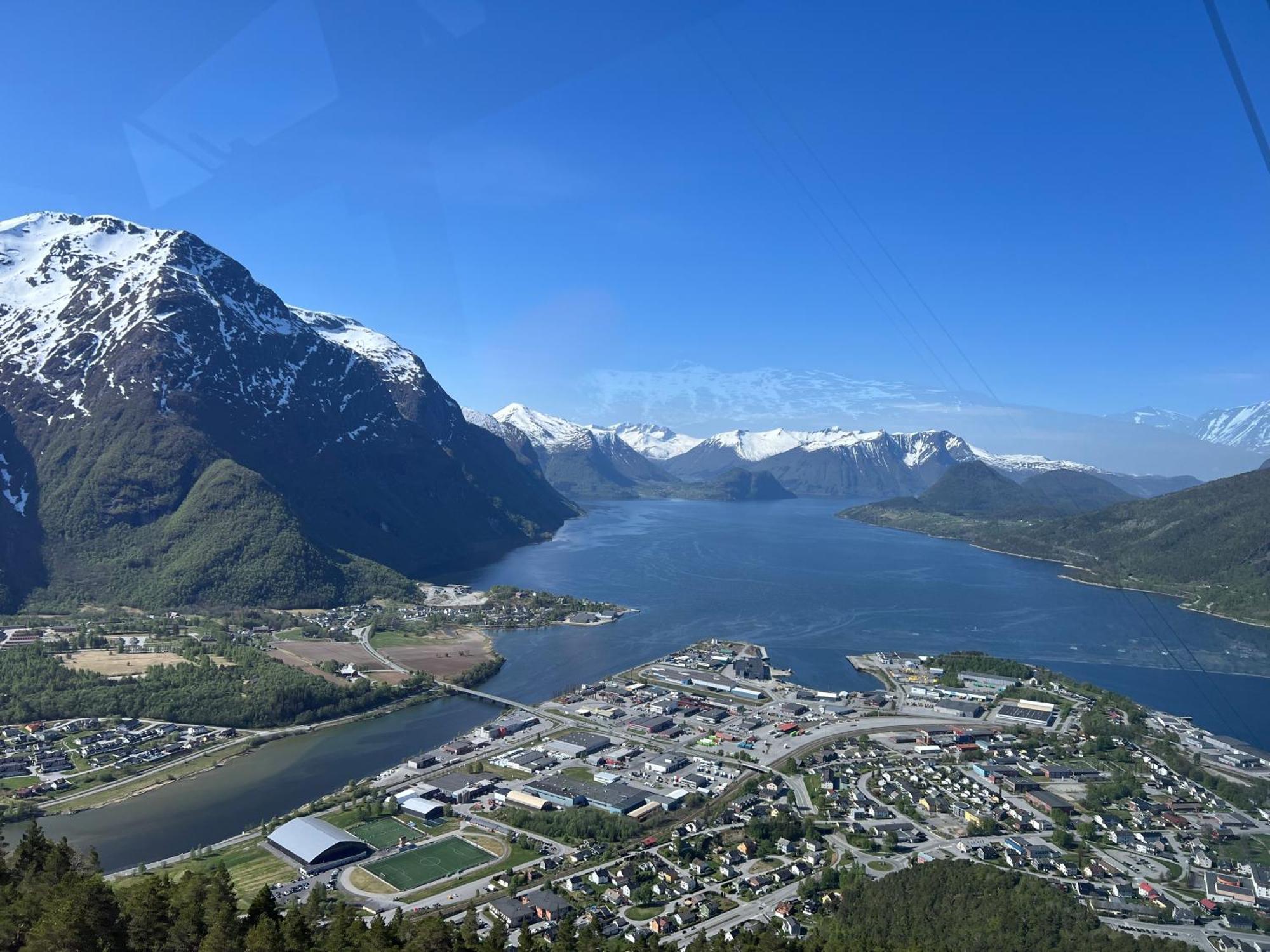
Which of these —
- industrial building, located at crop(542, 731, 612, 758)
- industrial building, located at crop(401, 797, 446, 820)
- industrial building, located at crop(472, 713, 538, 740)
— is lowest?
industrial building, located at crop(401, 797, 446, 820)

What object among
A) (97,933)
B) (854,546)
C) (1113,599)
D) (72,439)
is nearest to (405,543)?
(72,439)

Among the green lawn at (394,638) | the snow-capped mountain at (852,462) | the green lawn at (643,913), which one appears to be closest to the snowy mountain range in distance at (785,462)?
the snow-capped mountain at (852,462)

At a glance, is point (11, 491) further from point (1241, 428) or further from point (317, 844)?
point (1241, 428)

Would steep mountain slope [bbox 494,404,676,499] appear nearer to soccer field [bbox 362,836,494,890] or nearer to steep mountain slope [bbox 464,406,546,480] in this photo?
steep mountain slope [bbox 464,406,546,480]

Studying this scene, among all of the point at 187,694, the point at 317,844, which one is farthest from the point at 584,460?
the point at 317,844

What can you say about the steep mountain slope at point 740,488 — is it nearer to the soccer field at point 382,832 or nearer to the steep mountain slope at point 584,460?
the steep mountain slope at point 584,460

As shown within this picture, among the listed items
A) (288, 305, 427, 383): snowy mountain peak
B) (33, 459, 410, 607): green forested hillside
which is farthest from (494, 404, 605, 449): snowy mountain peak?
(33, 459, 410, 607): green forested hillside
